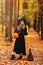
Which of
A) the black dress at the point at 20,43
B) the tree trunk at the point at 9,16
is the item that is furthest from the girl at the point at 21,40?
→ the tree trunk at the point at 9,16

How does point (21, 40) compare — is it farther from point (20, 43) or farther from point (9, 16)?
point (9, 16)

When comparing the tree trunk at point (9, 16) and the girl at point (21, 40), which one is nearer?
the girl at point (21, 40)

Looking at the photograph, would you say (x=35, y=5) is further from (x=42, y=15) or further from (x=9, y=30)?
(x=9, y=30)

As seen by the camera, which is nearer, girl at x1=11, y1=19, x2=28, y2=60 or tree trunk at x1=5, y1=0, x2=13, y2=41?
girl at x1=11, y1=19, x2=28, y2=60

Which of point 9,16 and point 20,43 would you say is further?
point 9,16

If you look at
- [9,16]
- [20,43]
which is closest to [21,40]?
[20,43]

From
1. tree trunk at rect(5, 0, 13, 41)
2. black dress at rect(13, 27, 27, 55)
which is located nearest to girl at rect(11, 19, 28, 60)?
black dress at rect(13, 27, 27, 55)

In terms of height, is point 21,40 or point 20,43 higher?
point 21,40

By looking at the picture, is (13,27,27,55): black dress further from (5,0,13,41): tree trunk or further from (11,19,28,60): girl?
(5,0,13,41): tree trunk

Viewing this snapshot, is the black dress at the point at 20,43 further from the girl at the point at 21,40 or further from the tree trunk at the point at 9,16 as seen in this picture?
the tree trunk at the point at 9,16

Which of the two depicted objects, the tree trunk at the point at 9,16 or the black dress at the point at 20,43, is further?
the tree trunk at the point at 9,16

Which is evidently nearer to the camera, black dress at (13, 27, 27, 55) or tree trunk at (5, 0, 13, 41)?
black dress at (13, 27, 27, 55)

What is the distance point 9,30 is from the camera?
20484 millimetres

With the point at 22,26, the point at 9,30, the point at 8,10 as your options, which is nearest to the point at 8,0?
the point at 8,10
